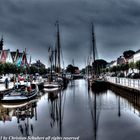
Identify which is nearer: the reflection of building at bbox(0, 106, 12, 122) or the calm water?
the calm water

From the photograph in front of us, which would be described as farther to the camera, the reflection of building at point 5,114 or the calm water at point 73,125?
the reflection of building at point 5,114

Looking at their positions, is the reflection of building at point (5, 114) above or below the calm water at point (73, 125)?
above

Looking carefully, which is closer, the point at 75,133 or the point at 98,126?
the point at 75,133

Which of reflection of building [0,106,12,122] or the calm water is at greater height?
reflection of building [0,106,12,122]

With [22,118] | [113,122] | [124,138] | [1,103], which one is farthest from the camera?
[1,103]

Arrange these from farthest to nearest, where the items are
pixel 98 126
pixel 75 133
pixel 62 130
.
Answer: pixel 98 126, pixel 62 130, pixel 75 133

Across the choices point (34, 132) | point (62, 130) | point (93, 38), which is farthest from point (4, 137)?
point (93, 38)

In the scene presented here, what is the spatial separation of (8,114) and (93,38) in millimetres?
47438

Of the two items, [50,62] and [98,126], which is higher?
[50,62]

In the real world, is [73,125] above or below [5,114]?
below

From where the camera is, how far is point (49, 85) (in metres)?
51.9

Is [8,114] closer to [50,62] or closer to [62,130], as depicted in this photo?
[62,130]

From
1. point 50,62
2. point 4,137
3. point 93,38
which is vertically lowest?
point 4,137

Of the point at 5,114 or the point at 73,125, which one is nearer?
the point at 73,125
